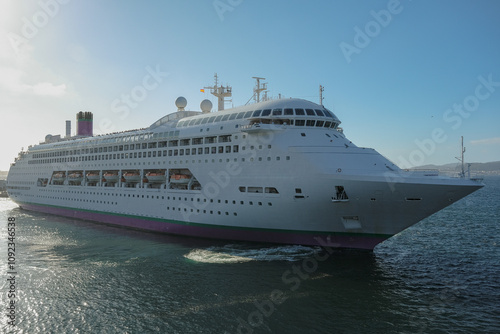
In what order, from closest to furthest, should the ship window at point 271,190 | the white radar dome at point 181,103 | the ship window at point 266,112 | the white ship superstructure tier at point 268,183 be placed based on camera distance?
1. the white ship superstructure tier at point 268,183
2. the ship window at point 271,190
3. the ship window at point 266,112
4. the white radar dome at point 181,103

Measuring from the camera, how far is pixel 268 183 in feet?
80.9

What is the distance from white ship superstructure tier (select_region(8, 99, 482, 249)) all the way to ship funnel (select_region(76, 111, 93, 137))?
2148cm

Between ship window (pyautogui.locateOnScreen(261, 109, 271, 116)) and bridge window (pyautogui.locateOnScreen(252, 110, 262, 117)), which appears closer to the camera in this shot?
ship window (pyautogui.locateOnScreen(261, 109, 271, 116))

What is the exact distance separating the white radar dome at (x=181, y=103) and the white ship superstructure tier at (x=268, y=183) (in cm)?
331

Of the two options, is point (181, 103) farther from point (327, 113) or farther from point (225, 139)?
point (327, 113)

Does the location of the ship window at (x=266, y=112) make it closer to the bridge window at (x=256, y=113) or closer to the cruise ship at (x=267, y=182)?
the cruise ship at (x=267, y=182)

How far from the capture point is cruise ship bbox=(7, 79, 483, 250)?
21594 mm

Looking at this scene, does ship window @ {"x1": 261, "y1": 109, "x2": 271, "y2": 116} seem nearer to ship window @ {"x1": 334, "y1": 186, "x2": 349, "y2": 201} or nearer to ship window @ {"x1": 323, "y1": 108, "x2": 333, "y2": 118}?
ship window @ {"x1": 323, "y1": 108, "x2": 333, "y2": 118}

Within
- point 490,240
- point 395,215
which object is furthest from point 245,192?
point 490,240

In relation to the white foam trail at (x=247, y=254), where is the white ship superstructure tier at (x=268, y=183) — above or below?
above

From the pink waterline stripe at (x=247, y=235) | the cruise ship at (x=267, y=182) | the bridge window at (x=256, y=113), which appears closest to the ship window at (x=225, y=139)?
the cruise ship at (x=267, y=182)

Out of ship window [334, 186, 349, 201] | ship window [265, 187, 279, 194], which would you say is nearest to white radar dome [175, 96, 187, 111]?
ship window [265, 187, 279, 194]

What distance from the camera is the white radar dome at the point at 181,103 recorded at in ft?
130

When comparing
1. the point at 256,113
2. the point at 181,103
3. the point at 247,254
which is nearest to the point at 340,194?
the point at 247,254
